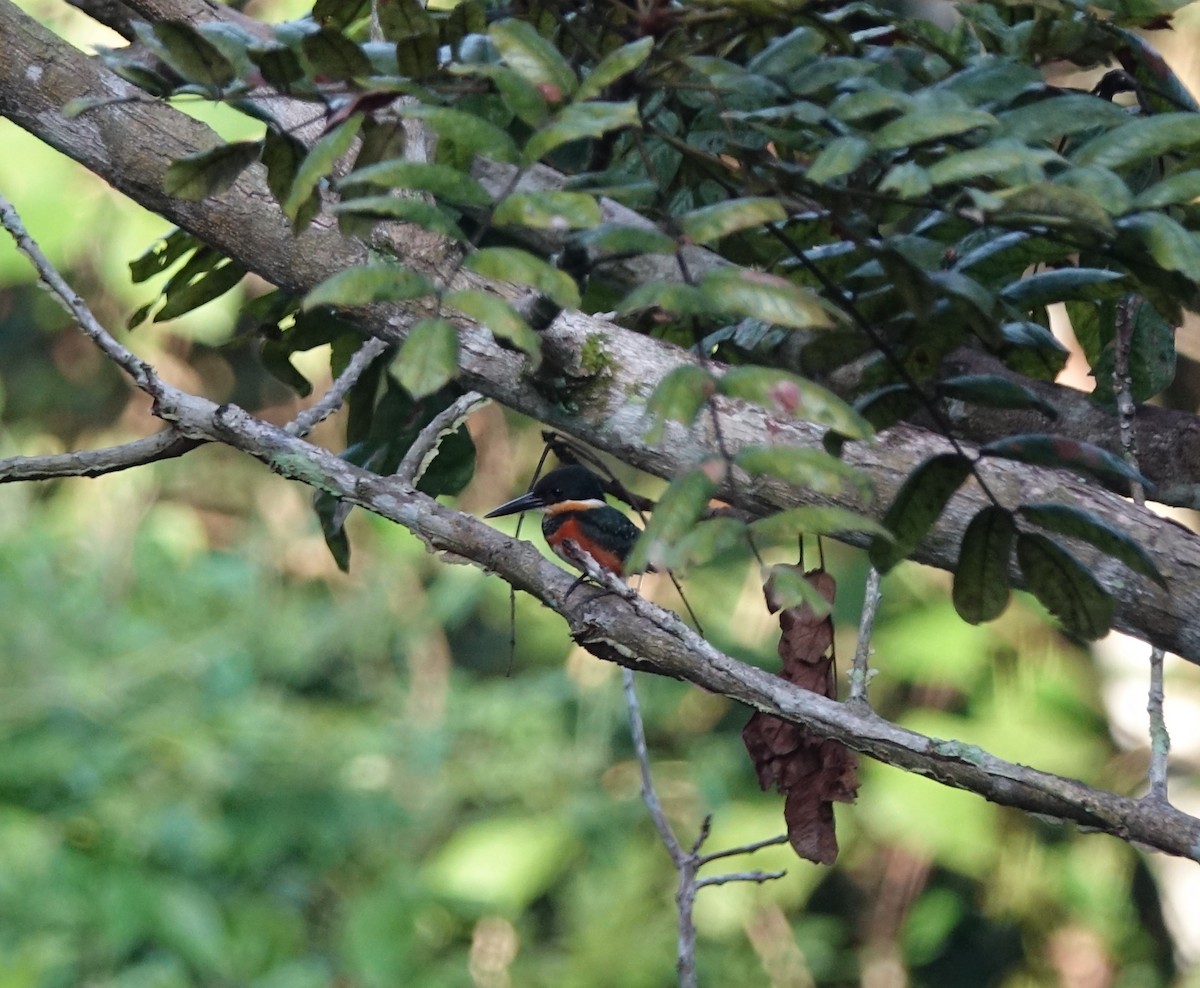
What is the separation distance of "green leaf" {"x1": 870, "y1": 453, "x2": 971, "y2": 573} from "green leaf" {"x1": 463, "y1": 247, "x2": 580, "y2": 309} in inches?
17.5

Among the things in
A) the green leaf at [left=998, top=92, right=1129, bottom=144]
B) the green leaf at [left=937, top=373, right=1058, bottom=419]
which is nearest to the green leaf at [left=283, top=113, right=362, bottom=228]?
the green leaf at [left=998, top=92, right=1129, bottom=144]

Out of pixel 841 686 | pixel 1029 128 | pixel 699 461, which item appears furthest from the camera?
pixel 841 686

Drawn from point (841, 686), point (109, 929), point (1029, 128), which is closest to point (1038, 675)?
point (841, 686)

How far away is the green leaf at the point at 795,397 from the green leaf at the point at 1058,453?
329 millimetres

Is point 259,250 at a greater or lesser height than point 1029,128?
lesser

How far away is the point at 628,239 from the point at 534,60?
0.46ft

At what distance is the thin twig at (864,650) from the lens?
1.43 meters

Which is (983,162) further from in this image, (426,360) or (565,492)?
(565,492)

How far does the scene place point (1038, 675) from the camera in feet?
13.4

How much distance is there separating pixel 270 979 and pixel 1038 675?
7.50 ft

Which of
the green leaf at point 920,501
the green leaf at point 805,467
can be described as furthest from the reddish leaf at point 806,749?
the green leaf at point 805,467

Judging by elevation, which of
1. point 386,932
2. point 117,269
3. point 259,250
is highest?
point 259,250

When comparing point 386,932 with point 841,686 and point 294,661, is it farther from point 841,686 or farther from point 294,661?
point 841,686

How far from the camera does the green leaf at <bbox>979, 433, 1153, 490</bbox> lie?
1149 millimetres
